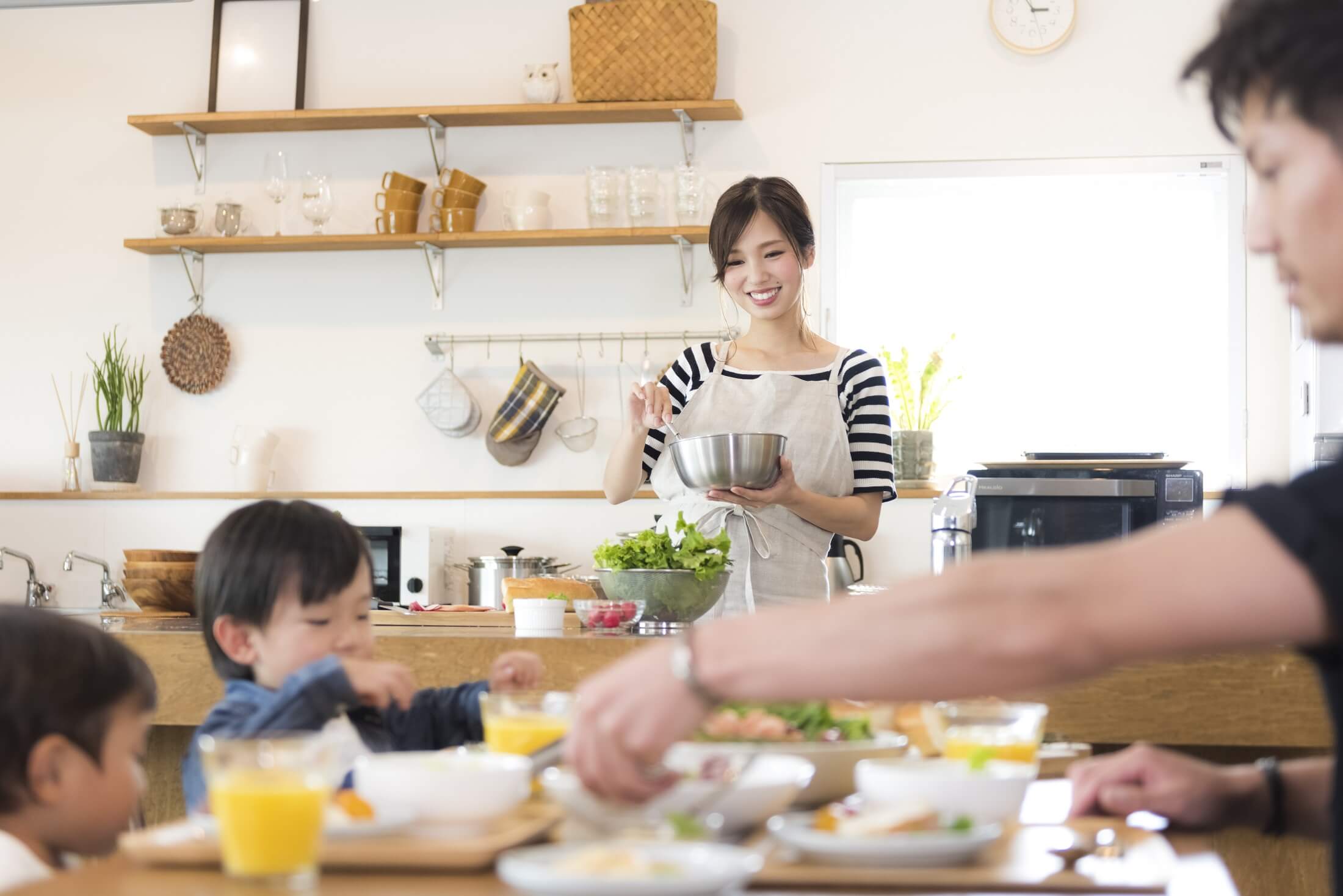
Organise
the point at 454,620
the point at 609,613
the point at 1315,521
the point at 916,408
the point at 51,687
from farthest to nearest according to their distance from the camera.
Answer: the point at 916,408 < the point at 454,620 < the point at 609,613 < the point at 51,687 < the point at 1315,521

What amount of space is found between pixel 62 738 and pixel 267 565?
34 cm

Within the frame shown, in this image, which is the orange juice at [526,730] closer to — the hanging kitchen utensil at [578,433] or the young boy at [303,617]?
the young boy at [303,617]

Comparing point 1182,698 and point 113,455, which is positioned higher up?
point 113,455

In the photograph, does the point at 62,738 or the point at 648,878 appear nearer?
the point at 648,878

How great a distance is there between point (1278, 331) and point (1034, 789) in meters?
3.54

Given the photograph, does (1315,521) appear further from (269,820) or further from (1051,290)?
(1051,290)

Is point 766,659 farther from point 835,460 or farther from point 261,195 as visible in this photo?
point 261,195

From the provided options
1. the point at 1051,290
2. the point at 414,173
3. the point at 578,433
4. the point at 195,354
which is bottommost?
the point at 578,433

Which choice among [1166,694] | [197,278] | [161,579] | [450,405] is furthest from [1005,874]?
[197,278]

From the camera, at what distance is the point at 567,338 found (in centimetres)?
469

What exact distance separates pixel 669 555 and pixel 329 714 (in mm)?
982

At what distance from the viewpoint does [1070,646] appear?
2.62 feet

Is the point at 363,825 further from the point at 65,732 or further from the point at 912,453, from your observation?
the point at 912,453

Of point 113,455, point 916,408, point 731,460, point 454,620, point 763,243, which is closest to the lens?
point 731,460
